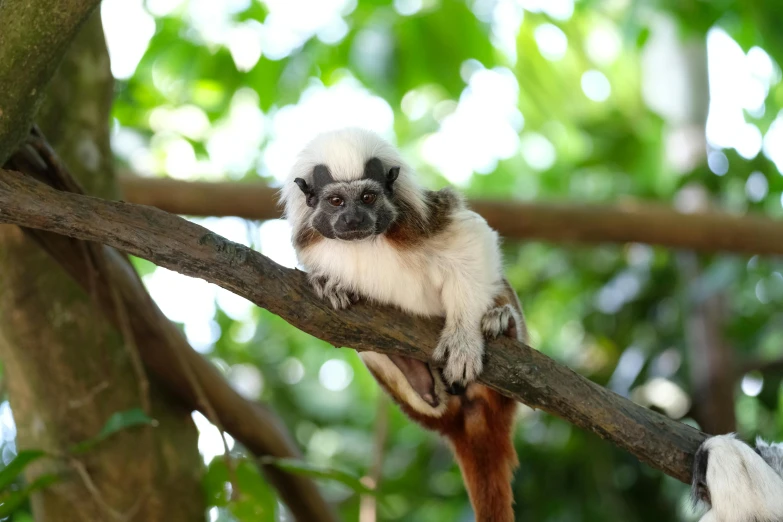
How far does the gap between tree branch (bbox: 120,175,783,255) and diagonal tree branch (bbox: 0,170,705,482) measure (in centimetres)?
133

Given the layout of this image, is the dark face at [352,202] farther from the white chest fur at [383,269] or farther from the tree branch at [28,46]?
the tree branch at [28,46]

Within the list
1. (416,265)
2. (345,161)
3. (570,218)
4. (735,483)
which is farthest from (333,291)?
(570,218)

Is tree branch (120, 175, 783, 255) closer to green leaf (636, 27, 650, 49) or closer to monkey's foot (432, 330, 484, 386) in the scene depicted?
green leaf (636, 27, 650, 49)

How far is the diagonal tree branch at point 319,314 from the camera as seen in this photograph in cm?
158

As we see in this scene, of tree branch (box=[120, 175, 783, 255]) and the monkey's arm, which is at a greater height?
the monkey's arm

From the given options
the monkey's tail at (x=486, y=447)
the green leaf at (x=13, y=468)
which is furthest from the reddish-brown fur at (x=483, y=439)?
the green leaf at (x=13, y=468)

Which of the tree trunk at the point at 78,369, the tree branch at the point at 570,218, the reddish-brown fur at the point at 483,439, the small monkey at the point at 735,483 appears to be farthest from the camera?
the tree branch at the point at 570,218

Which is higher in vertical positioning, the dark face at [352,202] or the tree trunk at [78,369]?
the dark face at [352,202]

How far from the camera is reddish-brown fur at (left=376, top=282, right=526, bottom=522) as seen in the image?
7.06 ft

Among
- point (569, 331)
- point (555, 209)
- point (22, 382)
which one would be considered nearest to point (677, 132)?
point (555, 209)

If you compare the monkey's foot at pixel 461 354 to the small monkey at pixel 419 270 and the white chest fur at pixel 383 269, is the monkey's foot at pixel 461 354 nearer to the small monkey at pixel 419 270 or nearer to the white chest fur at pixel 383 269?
the small monkey at pixel 419 270

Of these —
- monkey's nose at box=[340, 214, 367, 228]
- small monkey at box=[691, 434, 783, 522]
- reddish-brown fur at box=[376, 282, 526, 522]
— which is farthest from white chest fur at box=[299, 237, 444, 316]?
small monkey at box=[691, 434, 783, 522]

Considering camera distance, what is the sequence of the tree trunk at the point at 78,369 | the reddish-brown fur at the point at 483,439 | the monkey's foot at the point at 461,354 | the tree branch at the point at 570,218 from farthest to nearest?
1. the tree branch at the point at 570,218
2. the tree trunk at the point at 78,369
3. the reddish-brown fur at the point at 483,439
4. the monkey's foot at the point at 461,354

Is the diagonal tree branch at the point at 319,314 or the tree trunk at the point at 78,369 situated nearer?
the diagonal tree branch at the point at 319,314
